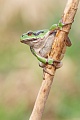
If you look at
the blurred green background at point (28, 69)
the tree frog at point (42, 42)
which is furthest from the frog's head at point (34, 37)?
the blurred green background at point (28, 69)

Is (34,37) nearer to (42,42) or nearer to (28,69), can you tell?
(42,42)

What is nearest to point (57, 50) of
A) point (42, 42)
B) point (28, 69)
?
point (42, 42)

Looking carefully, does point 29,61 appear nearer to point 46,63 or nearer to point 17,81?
point 17,81

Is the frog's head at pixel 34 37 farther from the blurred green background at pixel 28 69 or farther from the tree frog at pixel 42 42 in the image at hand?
the blurred green background at pixel 28 69

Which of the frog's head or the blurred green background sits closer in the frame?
the frog's head

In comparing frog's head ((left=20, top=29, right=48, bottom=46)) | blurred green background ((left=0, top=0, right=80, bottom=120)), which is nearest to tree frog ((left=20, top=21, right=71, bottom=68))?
frog's head ((left=20, top=29, right=48, bottom=46))

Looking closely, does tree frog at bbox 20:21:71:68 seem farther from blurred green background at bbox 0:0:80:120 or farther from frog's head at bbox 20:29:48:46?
blurred green background at bbox 0:0:80:120
